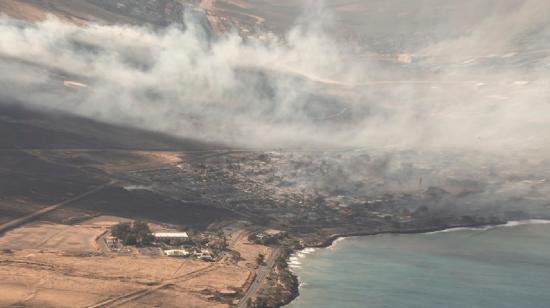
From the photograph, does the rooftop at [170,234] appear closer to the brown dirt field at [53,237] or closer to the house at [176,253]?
the house at [176,253]

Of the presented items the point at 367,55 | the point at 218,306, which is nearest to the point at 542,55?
the point at 367,55

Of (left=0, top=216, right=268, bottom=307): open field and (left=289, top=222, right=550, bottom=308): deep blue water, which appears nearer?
(left=0, top=216, right=268, bottom=307): open field

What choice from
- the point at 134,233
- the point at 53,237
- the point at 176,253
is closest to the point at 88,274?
the point at 176,253

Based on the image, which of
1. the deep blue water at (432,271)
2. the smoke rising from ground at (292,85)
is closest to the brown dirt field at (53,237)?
the deep blue water at (432,271)

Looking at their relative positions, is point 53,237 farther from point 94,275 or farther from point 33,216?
point 94,275

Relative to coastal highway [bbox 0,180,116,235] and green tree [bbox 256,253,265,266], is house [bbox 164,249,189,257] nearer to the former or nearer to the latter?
green tree [bbox 256,253,265,266]

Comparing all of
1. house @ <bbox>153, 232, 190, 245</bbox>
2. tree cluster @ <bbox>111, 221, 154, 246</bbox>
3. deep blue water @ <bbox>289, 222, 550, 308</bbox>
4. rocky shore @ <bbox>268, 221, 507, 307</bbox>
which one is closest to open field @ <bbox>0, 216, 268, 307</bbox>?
tree cluster @ <bbox>111, 221, 154, 246</bbox>

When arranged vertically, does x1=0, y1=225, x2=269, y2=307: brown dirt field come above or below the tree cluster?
below
